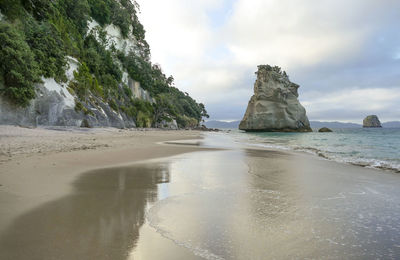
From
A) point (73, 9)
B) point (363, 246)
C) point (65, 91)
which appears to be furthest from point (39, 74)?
point (363, 246)

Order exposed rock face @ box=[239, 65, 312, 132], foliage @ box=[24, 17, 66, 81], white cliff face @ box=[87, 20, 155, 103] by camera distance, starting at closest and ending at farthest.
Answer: foliage @ box=[24, 17, 66, 81] → white cliff face @ box=[87, 20, 155, 103] → exposed rock face @ box=[239, 65, 312, 132]

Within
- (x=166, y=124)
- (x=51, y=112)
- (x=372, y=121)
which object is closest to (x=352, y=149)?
(x=51, y=112)

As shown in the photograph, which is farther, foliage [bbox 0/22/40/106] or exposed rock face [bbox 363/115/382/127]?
exposed rock face [bbox 363/115/382/127]

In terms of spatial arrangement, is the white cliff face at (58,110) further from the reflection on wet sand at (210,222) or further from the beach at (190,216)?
the reflection on wet sand at (210,222)

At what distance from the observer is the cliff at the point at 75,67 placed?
14641 mm

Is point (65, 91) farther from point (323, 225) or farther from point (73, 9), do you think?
point (323, 225)

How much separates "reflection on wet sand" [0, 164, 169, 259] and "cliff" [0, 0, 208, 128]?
30.7 ft

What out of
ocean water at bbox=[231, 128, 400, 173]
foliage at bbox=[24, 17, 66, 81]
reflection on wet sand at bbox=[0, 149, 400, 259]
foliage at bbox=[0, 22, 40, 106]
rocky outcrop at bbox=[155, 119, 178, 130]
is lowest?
ocean water at bbox=[231, 128, 400, 173]

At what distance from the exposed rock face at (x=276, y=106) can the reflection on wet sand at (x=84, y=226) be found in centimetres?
6204

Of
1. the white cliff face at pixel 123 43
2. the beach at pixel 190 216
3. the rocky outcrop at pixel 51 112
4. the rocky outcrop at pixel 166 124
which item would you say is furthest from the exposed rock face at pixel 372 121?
the beach at pixel 190 216

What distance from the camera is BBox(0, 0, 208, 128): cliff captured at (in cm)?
1464

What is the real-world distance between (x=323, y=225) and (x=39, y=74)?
21.6m

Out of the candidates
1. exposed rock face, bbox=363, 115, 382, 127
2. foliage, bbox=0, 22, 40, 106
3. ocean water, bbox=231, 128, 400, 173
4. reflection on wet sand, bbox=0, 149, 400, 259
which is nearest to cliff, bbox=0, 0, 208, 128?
foliage, bbox=0, 22, 40, 106

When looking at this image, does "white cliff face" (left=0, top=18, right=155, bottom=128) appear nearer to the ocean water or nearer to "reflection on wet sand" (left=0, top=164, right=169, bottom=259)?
"reflection on wet sand" (left=0, top=164, right=169, bottom=259)
